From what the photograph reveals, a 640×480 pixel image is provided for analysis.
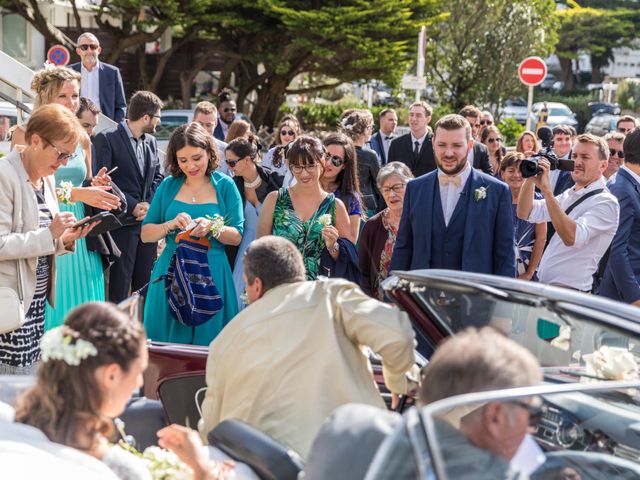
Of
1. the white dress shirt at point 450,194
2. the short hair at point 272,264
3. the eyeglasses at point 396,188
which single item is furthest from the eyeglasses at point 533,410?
the eyeglasses at point 396,188

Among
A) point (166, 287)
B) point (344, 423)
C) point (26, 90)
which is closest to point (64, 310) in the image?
point (166, 287)

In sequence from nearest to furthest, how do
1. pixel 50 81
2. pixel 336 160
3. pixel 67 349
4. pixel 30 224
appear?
1. pixel 67 349
2. pixel 30 224
3. pixel 50 81
4. pixel 336 160

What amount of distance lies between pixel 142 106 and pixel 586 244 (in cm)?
381

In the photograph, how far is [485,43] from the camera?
94.7ft

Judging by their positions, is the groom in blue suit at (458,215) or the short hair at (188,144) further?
the short hair at (188,144)

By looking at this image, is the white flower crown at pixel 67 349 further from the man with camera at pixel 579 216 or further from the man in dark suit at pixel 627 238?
the man in dark suit at pixel 627 238

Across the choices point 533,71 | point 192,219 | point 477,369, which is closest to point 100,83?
point 192,219

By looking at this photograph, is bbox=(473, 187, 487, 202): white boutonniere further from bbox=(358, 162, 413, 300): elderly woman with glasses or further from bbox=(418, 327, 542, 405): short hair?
bbox=(418, 327, 542, 405): short hair

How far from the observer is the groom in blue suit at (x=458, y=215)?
557 cm

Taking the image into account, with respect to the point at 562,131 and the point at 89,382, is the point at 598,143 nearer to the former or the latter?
the point at 562,131

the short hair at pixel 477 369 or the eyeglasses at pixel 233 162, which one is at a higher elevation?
the eyeglasses at pixel 233 162

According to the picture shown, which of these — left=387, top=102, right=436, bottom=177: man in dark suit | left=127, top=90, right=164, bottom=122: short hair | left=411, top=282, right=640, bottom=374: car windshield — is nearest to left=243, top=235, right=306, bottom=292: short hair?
left=411, top=282, right=640, bottom=374: car windshield

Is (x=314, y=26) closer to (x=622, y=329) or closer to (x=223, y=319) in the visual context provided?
(x=223, y=319)

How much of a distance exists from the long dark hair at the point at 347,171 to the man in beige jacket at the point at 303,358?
3325 millimetres
